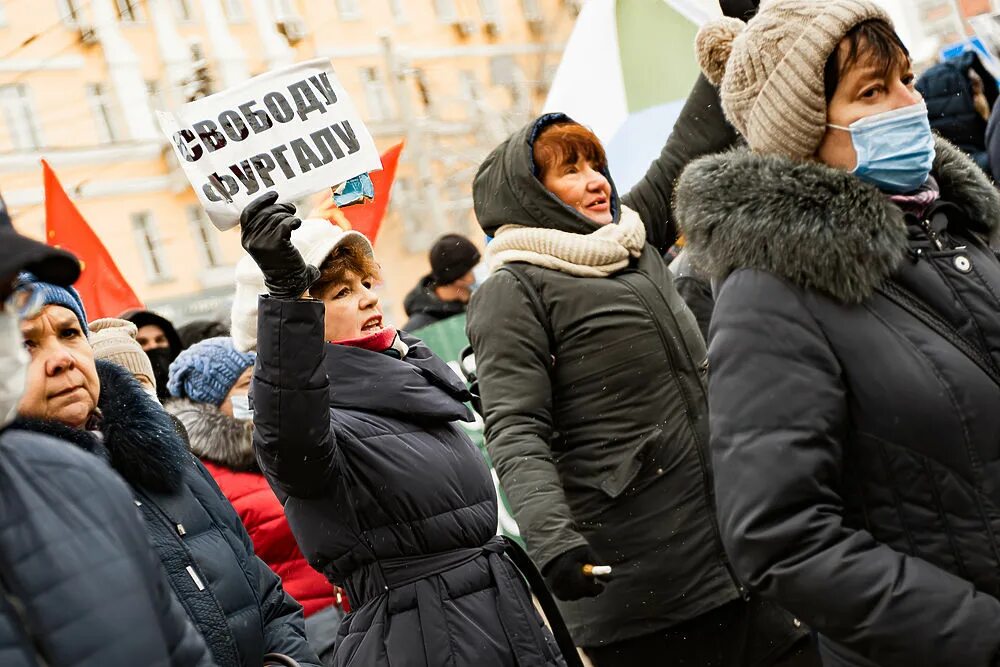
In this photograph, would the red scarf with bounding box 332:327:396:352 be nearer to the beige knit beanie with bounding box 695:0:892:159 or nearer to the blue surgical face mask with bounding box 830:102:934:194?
the beige knit beanie with bounding box 695:0:892:159

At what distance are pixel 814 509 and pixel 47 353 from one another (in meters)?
1.79

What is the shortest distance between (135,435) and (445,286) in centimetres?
568

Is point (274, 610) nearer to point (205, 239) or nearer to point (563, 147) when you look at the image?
point (563, 147)

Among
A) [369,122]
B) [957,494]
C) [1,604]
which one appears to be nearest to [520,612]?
[957,494]

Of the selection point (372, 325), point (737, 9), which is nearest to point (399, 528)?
point (372, 325)

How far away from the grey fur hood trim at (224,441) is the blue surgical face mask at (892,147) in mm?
3044

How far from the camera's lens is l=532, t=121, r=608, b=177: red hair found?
420 cm

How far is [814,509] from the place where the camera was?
2422mm

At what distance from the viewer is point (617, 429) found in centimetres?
393

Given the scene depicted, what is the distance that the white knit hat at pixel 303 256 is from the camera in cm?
360

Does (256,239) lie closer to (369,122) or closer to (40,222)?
(40,222)

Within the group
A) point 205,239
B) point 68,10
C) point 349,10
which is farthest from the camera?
point 349,10

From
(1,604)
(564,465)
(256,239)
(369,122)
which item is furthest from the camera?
(369,122)

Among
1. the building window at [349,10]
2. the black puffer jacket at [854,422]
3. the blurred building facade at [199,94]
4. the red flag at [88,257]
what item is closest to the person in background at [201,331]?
the red flag at [88,257]
